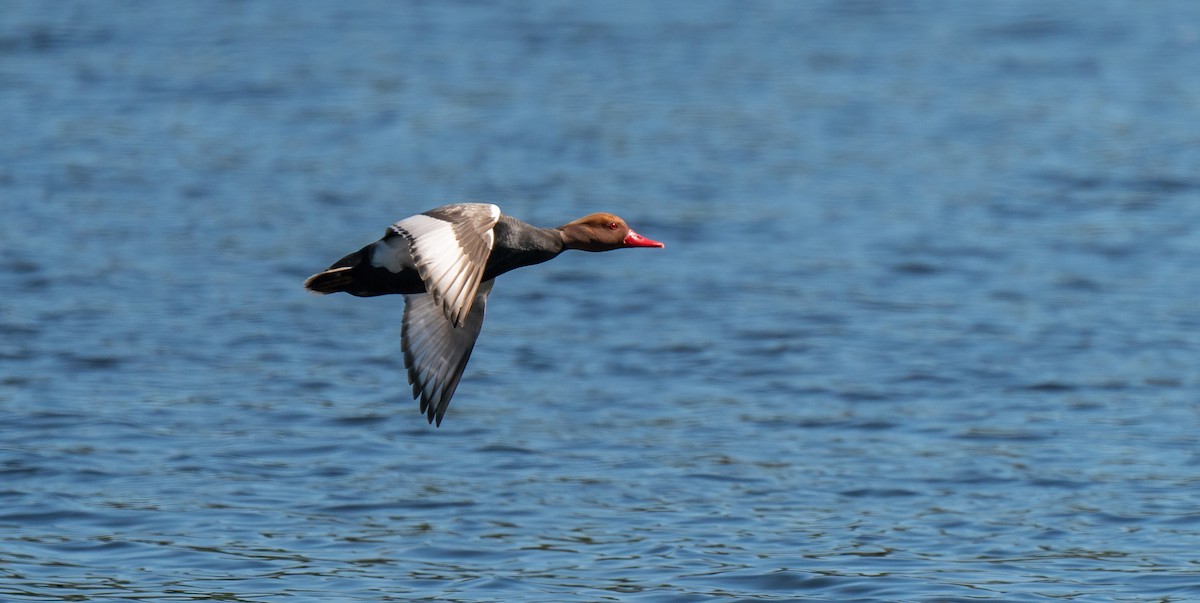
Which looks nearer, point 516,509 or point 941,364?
point 516,509

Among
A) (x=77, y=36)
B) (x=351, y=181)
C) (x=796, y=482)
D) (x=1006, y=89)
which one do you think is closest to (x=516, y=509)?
(x=796, y=482)

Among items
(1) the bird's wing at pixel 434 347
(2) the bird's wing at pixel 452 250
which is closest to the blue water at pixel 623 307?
(1) the bird's wing at pixel 434 347

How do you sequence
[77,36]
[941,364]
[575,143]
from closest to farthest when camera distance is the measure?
[941,364]
[575,143]
[77,36]

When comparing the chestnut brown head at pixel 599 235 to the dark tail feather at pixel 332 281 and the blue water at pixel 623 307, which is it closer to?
the dark tail feather at pixel 332 281

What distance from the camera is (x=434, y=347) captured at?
28.0 ft

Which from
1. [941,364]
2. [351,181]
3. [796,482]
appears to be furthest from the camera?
[351,181]

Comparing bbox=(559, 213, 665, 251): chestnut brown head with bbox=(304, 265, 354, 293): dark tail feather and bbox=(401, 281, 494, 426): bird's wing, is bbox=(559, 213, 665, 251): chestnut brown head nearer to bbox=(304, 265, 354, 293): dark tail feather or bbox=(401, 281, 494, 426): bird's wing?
bbox=(401, 281, 494, 426): bird's wing

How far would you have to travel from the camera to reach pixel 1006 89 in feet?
69.2

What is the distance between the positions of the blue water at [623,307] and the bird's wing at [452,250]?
6.22 ft

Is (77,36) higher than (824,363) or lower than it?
higher

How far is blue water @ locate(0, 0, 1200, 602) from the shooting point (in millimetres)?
9211

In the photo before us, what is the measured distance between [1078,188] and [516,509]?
957 cm

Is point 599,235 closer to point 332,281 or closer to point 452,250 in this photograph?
point 452,250

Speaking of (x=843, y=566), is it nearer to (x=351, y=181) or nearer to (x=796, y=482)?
(x=796, y=482)
